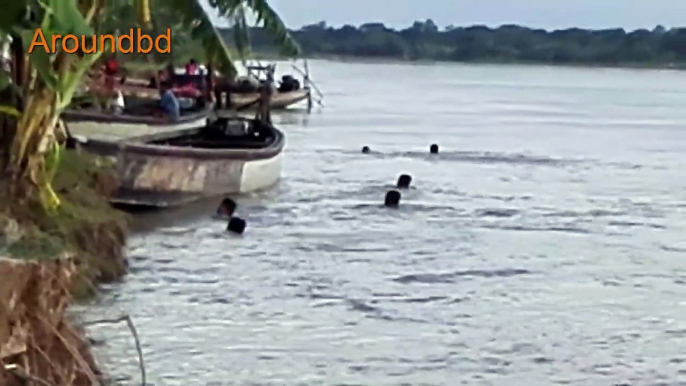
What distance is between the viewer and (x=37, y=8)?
11.6 metres

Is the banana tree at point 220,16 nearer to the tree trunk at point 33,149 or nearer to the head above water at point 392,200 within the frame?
the tree trunk at point 33,149

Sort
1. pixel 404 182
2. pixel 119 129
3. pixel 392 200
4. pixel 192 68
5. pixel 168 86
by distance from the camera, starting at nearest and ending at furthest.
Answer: pixel 119 129, pixel 392 200, pixel 404 182, pixel 168 86, pixel 192 68

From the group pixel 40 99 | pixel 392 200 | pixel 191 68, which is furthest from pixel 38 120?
pixel 191 68

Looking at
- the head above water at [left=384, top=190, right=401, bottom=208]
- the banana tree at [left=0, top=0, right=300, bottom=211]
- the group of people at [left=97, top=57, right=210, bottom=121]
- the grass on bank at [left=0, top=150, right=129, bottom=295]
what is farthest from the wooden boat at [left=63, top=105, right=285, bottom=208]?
the banana tree at [left=0, top=0, right=300, bottom=211]

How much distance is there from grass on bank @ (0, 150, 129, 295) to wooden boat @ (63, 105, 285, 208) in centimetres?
98

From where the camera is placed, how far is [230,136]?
86.5 feet

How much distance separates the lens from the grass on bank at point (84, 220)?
1363 centimetres

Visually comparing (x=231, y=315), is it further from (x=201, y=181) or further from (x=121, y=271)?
(x=201, y=181)

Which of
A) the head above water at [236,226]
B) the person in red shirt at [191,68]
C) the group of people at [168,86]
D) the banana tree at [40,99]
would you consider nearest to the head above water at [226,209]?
the head above water at [236,226]

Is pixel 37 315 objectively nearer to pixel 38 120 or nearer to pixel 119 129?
pixel 38 120

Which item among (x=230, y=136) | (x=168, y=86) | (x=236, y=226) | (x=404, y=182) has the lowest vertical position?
(x=404, y=182)

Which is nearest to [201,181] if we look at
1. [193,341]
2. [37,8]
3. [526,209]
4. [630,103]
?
[526,209]

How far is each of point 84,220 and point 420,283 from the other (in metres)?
4.72

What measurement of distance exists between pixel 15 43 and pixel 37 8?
270cm
